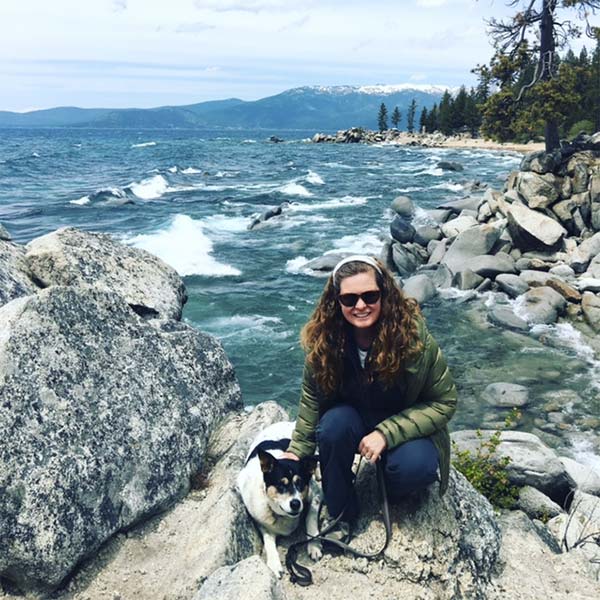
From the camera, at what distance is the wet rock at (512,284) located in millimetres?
16000

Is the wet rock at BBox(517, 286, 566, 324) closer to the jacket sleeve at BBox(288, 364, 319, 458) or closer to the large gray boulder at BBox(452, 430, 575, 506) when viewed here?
the large gray boulder at BBox(452, 430, 575, 506)

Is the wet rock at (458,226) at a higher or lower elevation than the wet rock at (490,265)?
higher

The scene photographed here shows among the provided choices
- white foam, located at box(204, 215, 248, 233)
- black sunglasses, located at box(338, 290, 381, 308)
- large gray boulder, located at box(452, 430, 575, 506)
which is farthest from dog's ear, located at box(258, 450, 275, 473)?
white foam, located at box(204, 215, 248, 233)

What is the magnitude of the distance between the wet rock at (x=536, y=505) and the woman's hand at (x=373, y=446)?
10.8ft

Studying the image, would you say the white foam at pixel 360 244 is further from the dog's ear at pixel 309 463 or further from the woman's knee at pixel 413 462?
the woman's knee at pixel 413 462

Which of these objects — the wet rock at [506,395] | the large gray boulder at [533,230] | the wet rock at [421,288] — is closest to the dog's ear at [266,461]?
the wet rock at [506,395]

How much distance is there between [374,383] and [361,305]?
Result: 0.56m

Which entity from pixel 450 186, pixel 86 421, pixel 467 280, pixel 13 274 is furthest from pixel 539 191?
pixel 450 186

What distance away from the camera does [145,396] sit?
5215mm

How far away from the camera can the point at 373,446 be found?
12.6 ft

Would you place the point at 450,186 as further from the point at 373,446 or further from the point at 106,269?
the point at 373,446

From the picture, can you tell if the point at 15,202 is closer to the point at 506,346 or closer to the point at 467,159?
the point at 506,346

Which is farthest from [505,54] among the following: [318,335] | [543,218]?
[318,335]

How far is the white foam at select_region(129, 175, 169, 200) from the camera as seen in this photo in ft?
128
